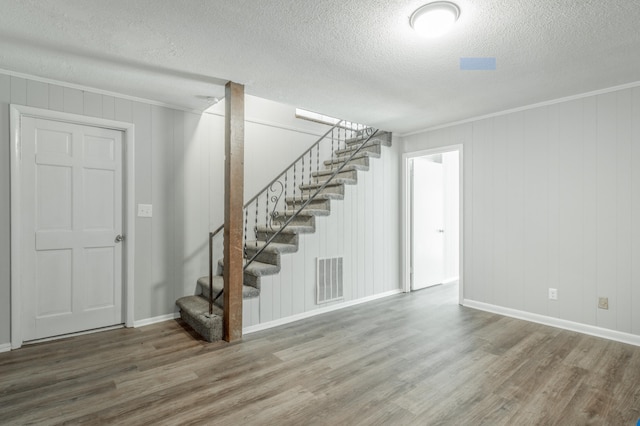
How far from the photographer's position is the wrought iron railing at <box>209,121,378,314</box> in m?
4.25

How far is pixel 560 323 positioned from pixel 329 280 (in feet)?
8.21

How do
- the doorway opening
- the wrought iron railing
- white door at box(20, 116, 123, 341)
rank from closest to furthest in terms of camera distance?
white door at box(20, 116, 123, 341) < the wrought iron railing < the doorway opening

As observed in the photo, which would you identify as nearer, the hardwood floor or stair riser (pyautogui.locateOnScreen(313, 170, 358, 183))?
the hardwood floor

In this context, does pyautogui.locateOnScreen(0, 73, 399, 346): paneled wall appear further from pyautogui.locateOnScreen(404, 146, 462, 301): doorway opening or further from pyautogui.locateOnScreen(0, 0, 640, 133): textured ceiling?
pyautogui.locateOnScreen(404, 146, 462, 301): doorway opening

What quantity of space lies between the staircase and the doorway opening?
2.65ft

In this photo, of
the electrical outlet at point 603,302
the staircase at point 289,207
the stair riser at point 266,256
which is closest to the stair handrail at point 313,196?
the staircase at point 289,207

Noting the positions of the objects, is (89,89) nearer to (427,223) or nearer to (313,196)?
(313,196)

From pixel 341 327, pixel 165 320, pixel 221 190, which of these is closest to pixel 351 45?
pixel 221 190

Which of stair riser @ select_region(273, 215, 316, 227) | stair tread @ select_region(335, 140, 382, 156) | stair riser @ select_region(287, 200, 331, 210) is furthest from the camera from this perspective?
stair tread @ select_region(335, 140, 382, 156)

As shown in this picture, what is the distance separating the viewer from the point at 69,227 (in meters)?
3.17

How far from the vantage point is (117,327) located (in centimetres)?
342

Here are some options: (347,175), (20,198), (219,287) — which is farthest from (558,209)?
(20,198)

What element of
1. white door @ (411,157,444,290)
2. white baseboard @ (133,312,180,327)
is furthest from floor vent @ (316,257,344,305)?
white baseboard @ (133,312,180,327)

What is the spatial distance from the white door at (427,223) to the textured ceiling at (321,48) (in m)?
1.77
